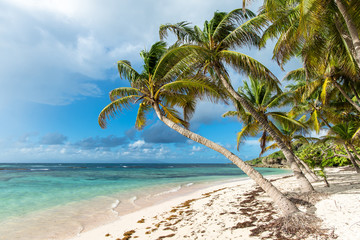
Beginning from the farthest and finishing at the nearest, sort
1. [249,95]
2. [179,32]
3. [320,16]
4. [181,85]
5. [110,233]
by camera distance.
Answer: [249,95] < [179,32] < [181,85] < [110,233] < [320,16]

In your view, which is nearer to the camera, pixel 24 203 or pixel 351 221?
pixel 351 221

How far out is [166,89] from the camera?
695cm

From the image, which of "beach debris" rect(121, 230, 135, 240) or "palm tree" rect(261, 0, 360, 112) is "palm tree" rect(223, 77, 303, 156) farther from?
"beach debris" rect(121, 230, 135, 240)

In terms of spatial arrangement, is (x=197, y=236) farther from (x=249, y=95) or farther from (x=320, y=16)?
(x=249, y=95)

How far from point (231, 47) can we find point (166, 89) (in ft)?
11.3

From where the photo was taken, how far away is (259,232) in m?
4.41

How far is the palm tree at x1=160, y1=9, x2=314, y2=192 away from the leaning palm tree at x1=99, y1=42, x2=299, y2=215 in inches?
33.0

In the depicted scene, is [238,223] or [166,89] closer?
[238,223]

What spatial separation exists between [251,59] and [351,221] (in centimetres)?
497

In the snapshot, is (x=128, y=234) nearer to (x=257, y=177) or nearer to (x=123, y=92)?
(x=257, y=177)

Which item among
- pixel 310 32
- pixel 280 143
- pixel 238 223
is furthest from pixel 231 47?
pixel 238 223

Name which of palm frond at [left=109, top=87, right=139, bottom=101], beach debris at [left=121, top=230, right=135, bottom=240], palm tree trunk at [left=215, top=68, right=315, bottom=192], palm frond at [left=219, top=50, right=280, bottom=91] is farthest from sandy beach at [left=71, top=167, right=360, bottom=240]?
palm frond at [left=109, top=87, right=139, bottom=101]

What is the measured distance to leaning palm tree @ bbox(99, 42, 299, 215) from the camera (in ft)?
20.8

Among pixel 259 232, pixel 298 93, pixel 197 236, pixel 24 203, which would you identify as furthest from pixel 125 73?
pixel 298 93
